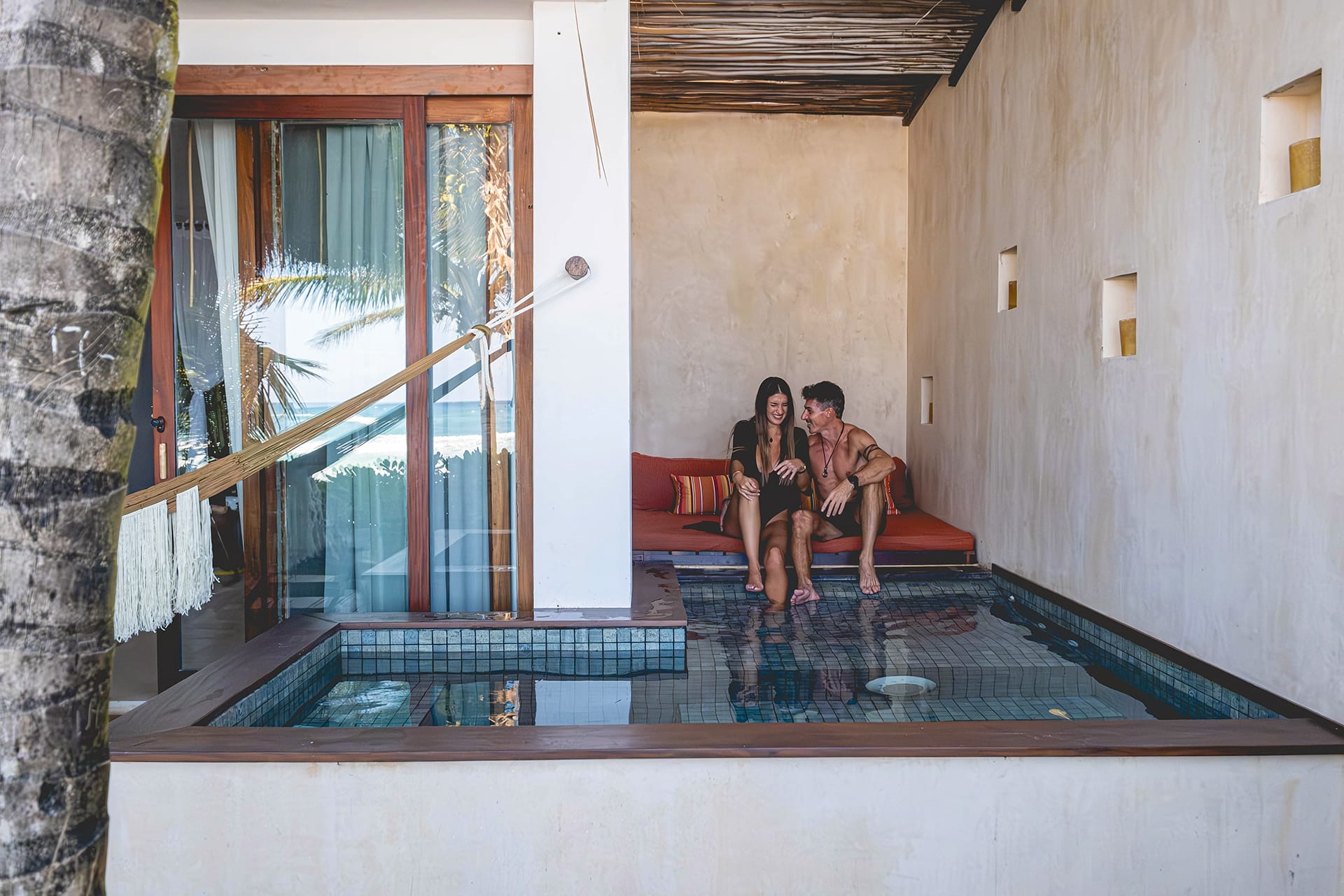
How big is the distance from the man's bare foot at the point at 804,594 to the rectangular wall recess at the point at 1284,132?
2161 mm

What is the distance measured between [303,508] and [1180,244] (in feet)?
9.21

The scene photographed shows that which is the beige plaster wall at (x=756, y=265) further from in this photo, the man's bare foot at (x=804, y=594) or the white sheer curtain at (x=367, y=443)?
the white sheer curtain at (x=367, y=443)

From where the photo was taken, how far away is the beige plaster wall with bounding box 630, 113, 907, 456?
5.68 metres

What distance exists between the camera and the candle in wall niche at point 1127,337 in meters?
2.98

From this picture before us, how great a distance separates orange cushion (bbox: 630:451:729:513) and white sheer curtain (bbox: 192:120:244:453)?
2.52 meters

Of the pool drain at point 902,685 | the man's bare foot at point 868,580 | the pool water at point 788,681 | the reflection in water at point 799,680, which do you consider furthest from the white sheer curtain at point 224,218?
the man's bare foot at point 868,580

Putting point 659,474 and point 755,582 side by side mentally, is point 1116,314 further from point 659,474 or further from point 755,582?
point 659,474

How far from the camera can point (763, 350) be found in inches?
227

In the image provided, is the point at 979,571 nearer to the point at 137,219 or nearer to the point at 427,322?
the point at 427,322

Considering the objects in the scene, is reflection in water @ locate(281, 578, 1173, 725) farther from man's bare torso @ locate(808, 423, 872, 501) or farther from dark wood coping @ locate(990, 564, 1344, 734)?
man's bare torso @ locate(808, 423, 872, 501)

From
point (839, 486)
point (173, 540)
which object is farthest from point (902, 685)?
point (173, 540)

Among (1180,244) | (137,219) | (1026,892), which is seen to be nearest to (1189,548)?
(1180,244)

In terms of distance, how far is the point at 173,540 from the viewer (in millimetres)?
2500

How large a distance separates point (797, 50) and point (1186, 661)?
3.39m
